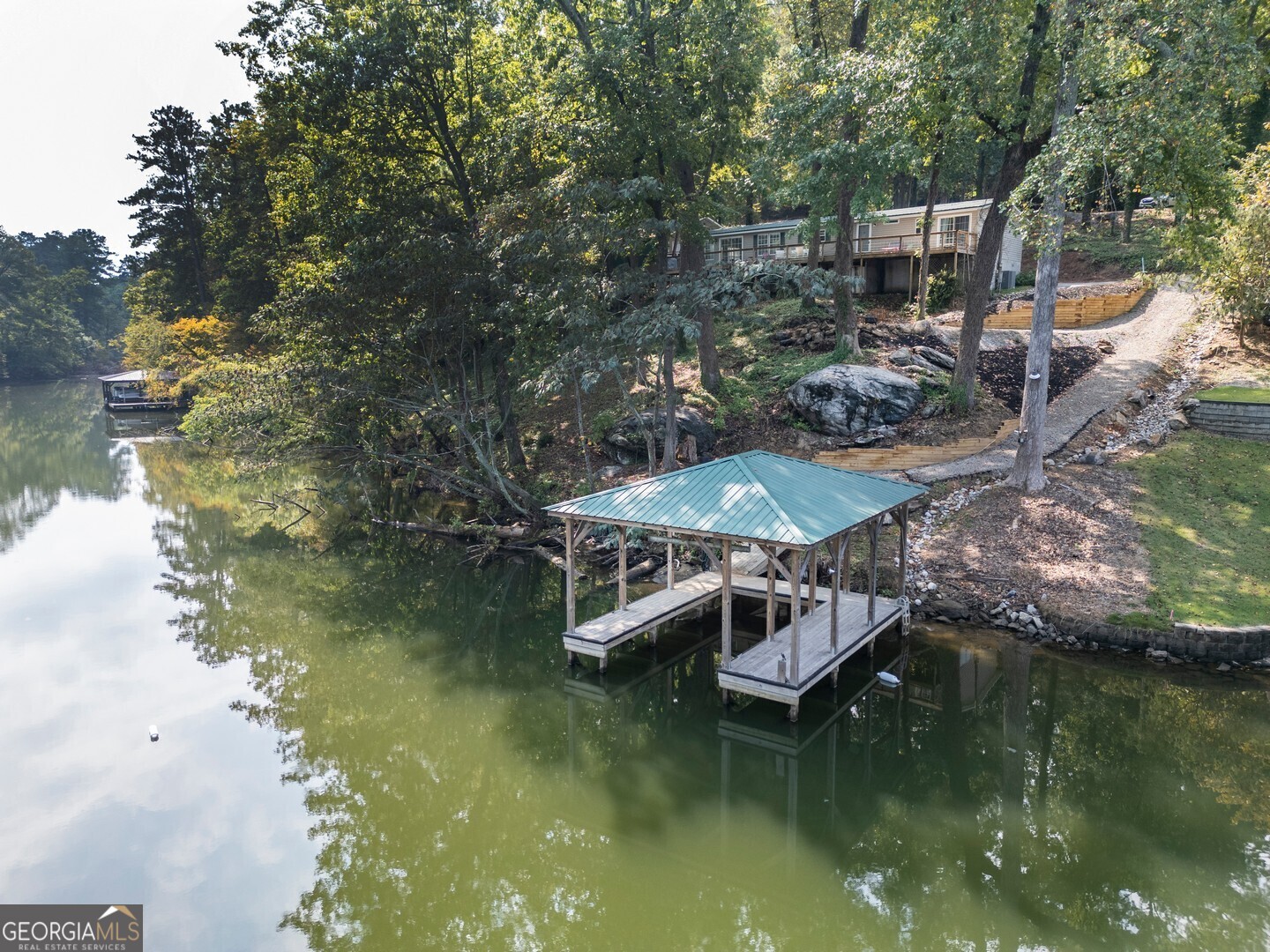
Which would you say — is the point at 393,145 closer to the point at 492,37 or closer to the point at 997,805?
the point at 492,37

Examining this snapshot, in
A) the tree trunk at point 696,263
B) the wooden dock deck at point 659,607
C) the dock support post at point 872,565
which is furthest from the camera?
the tree trunk at point 696,263

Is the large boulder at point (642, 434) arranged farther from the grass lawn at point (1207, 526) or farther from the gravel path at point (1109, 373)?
the grass lawn at point (1207, 526)

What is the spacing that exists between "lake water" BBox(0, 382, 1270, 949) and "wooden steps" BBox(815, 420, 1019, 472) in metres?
5.58

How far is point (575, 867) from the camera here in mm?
8023

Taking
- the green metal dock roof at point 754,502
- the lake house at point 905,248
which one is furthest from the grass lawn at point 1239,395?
the lake house at point 905,248

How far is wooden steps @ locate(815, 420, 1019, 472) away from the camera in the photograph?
17.6m

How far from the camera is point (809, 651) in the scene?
1145 cm

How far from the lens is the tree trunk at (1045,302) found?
13.5 meters

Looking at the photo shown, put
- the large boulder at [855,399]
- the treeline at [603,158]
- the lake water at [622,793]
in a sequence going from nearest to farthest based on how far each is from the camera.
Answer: the lake water at [622,793] < the treeline at [603,158] < the large boulder at [855,399]

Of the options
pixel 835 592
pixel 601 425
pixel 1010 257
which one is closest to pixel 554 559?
pixel 601 425

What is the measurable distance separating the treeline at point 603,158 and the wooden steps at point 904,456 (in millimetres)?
1854

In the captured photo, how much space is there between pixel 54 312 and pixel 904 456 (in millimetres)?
79539

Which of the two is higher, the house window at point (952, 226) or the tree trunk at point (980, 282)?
the house window at point (952, 226)

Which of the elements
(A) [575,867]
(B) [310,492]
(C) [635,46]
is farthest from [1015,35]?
(B) [310,492]
